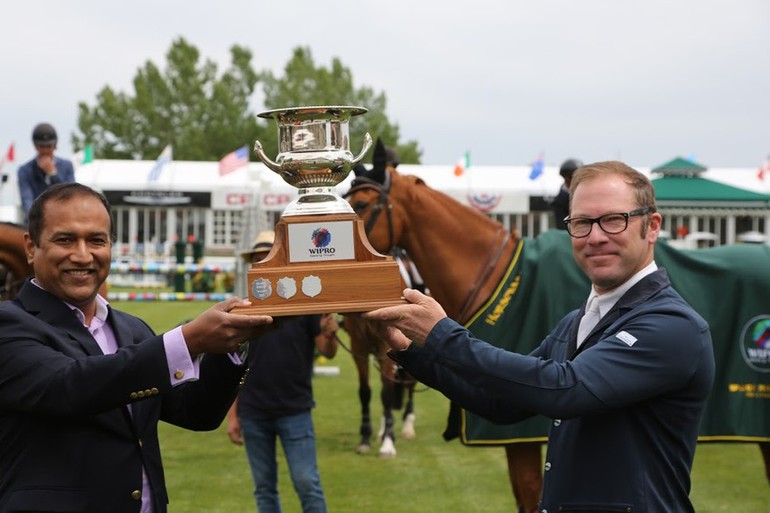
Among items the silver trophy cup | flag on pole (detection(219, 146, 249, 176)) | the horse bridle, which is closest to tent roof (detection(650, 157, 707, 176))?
flag on pole (detection(219, 146, 249, 176))

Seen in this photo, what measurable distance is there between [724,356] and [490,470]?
2570 millimetres

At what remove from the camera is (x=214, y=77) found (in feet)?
168

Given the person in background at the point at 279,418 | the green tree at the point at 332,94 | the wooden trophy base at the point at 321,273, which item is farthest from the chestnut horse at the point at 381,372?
the green tree at the point at 332,94

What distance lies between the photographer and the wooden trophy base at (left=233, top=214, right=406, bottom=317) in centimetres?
259

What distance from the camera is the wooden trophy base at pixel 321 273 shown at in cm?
259

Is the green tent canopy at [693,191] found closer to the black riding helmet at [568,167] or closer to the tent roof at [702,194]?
the tent roof at [702,194]

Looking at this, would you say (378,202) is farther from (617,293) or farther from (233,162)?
(233,162)

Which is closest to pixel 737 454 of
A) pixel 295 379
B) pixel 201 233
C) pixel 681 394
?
pixel 295 379

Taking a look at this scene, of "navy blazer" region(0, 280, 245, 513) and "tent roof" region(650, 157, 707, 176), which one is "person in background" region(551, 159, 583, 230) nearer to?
"navy blazer" region(0, 280, 245, 513)

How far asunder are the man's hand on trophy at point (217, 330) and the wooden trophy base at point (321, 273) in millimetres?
109

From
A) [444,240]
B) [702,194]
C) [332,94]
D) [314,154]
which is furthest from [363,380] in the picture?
[332,94]

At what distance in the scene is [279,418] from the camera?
4.94 metres

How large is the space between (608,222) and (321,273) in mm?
780

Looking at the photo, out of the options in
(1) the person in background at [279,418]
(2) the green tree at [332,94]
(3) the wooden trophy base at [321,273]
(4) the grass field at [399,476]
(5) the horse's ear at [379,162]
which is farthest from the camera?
(2) the green tree at [332,94]
